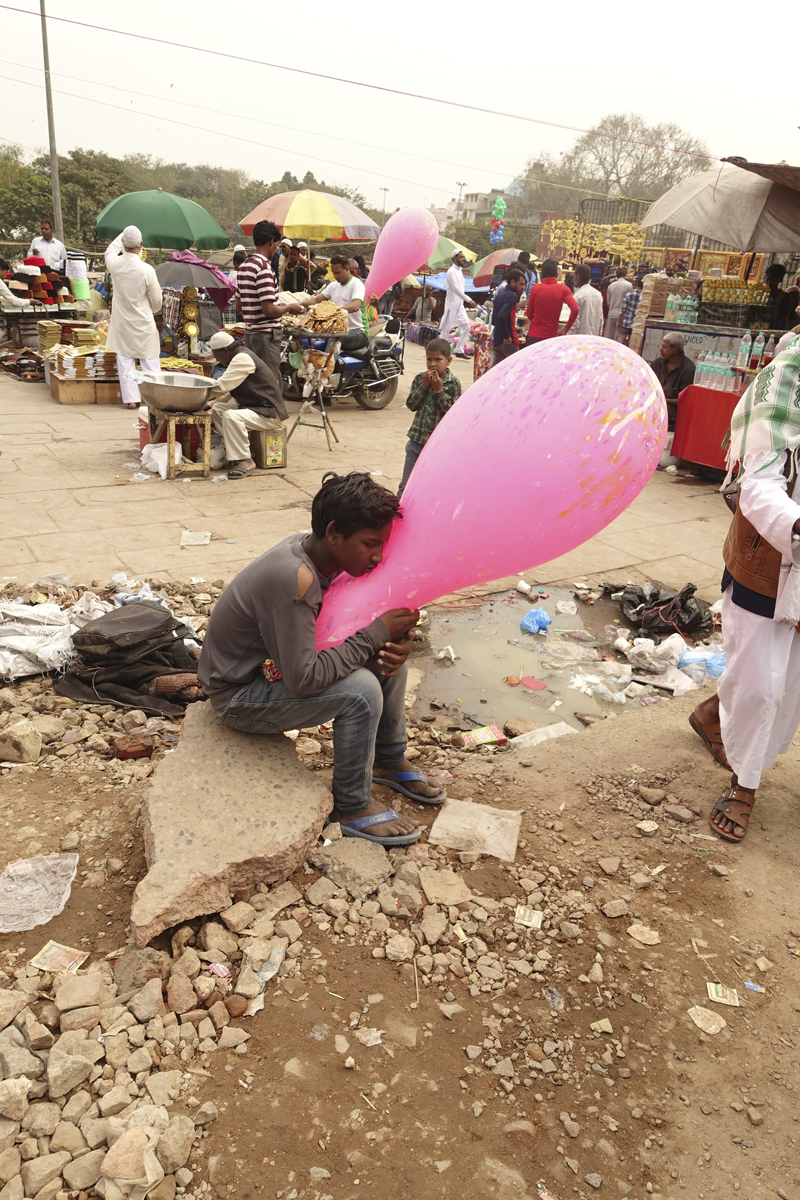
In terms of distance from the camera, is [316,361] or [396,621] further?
[316,361]

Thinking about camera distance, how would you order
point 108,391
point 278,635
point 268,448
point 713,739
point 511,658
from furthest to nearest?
point 108,391 → point 268,448 → point 511,658 → point 713,739 → point 278,635

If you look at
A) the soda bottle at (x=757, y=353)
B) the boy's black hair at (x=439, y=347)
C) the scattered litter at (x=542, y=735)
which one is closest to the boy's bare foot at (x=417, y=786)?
the scattered litter at (x=542, y=735)

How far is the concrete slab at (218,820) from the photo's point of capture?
205 centimetres

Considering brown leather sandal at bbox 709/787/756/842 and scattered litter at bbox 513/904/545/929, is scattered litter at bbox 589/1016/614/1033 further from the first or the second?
brown leather sandal at bbox 709/787/756/842

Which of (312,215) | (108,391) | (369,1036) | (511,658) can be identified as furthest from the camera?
(312,215)

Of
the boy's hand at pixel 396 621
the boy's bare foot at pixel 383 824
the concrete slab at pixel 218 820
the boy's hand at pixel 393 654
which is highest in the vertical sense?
the boy's hand at pixel 396 621

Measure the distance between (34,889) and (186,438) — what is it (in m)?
5.24

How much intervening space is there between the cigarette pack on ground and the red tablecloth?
17.0 feet

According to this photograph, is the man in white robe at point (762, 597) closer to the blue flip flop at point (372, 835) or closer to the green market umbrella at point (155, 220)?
the blue flip flop at point (372, 835)

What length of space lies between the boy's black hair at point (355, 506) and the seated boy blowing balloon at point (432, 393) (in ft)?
8.65

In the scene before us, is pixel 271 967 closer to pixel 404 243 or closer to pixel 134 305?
pixel 404 243

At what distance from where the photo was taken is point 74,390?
9.60m

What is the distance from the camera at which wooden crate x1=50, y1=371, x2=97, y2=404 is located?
31.2 feet

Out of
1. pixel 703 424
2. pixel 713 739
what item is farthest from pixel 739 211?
pixel 713 739
